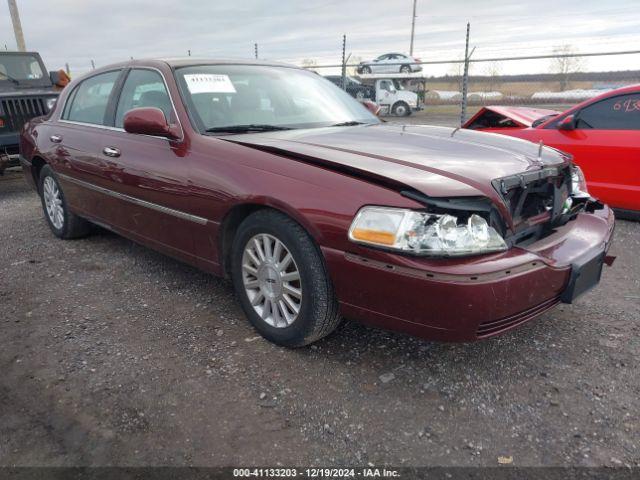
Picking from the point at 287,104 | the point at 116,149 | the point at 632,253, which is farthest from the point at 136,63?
the point at 632,253

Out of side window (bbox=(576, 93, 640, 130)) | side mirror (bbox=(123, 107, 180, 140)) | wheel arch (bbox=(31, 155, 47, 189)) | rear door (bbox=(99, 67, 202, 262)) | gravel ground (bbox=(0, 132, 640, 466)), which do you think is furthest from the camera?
side window (bbox=(576, 93, 640, 130))

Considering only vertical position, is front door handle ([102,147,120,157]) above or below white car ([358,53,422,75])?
below

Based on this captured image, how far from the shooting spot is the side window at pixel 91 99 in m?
4.03

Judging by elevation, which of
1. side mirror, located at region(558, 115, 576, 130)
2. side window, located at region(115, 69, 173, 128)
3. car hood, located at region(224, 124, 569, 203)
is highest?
side window, located at region(115, 69, 173, 128)

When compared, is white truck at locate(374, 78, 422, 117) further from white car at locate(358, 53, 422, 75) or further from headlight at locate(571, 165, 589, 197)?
headlight at locate(571, 165, 589, 197)

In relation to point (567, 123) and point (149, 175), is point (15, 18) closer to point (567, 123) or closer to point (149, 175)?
point (149, 175)

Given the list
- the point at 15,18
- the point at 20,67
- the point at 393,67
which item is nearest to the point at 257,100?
the point at 20,67

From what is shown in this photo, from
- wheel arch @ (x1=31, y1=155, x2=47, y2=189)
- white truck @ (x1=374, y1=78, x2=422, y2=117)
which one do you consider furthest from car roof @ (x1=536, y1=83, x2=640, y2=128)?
white truck @ (x1=374, y1=78, x2=422, y2=117)

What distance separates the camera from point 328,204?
236cm

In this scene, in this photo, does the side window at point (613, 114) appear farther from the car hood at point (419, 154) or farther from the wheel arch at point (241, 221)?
the wheel arch at point (241, 221)

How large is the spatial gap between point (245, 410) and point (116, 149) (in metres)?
2.21

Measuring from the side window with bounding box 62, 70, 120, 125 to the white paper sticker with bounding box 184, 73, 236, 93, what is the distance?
981 millimetres

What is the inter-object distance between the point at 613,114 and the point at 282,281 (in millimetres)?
4325

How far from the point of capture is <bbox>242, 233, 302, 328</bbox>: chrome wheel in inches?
105
